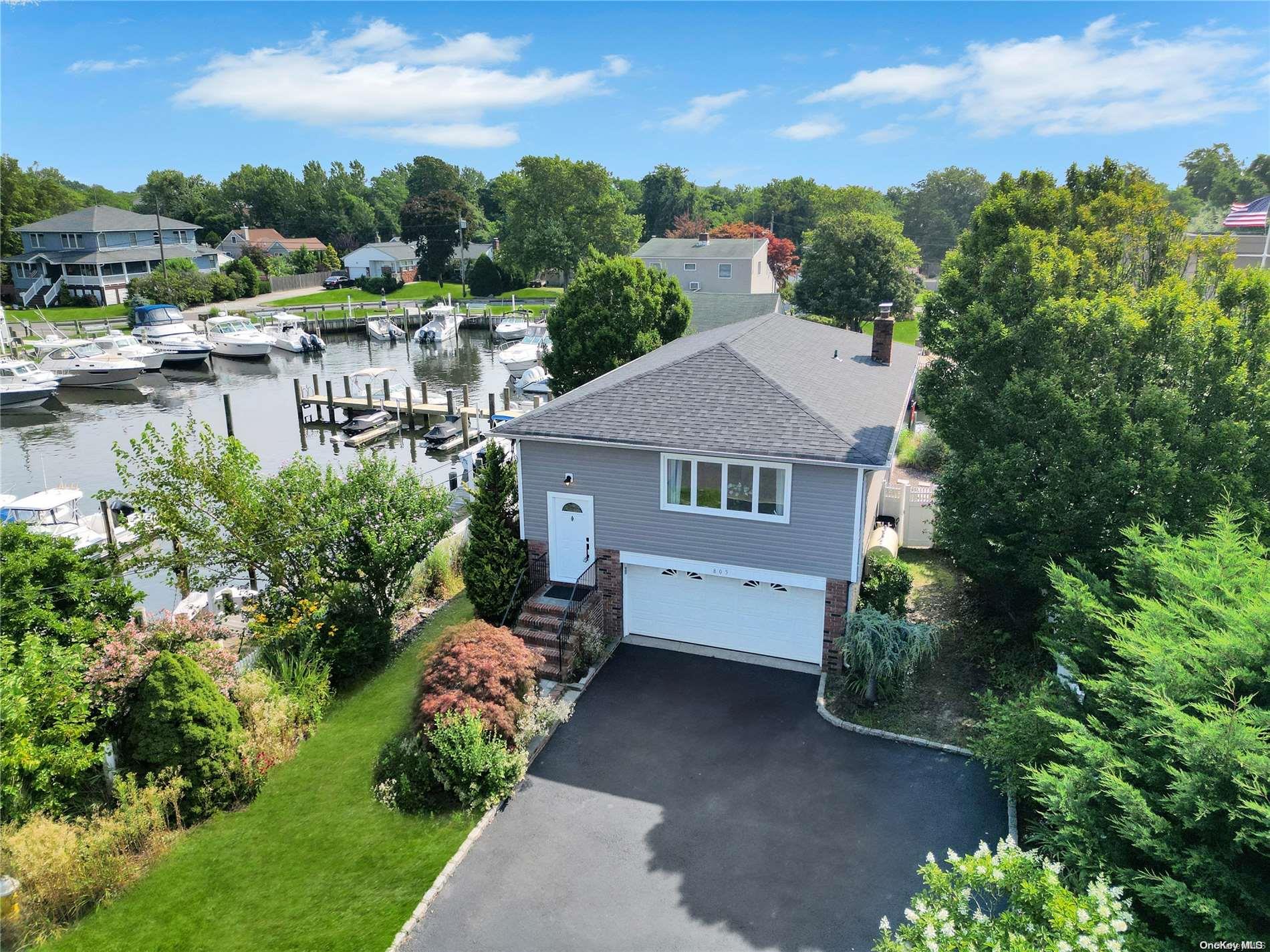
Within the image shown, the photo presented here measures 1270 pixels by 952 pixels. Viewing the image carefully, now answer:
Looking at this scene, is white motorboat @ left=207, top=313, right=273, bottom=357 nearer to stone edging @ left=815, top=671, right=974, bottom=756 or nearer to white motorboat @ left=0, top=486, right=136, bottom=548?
white motorboat @ left=0, top=486, right=136, bottom=548

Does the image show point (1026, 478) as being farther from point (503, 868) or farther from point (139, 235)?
point (139, 235)

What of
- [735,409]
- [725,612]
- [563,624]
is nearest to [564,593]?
[563,624]

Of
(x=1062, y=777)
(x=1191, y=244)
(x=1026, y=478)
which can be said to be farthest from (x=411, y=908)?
(x=1191, y=244)

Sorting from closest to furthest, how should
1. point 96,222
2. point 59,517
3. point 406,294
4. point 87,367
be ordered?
point 59,517
point 87,367
point 96,222
point 406,294

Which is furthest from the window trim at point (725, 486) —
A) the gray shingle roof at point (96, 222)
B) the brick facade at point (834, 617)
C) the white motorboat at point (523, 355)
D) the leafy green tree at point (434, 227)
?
the leafy green tree at point (434, 227)

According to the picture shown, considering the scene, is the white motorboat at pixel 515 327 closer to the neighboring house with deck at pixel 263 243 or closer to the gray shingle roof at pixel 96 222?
the gray shingle roof at pixel 96 222

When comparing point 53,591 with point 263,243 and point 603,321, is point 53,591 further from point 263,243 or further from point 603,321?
point 263,243
